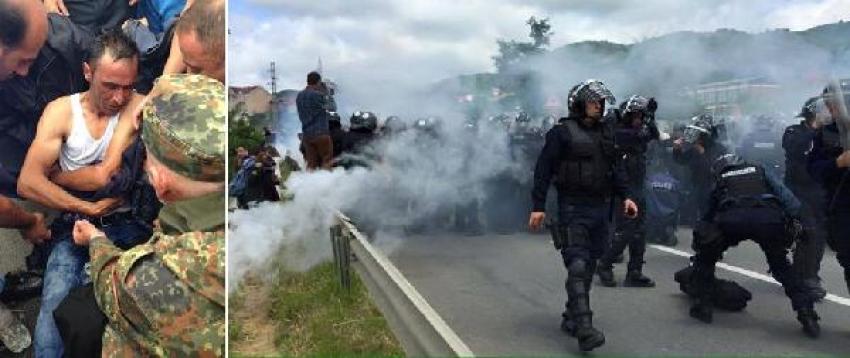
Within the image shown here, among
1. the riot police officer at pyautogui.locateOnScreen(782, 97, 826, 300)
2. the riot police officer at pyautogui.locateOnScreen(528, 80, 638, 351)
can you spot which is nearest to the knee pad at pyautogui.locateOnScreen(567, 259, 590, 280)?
the riot police officer at pyautogui.locateOnScreen(528, 80, 638, 351)

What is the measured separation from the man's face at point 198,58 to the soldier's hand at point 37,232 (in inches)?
31.5

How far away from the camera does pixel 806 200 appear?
4484mm

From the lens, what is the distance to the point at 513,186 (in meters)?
4.62

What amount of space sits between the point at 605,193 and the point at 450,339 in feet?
4.86

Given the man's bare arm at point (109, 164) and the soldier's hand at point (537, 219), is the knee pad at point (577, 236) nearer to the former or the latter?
the soldier's hand at point (537, 219)

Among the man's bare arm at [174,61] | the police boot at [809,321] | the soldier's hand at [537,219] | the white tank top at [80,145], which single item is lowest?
the police boot at [809,321]

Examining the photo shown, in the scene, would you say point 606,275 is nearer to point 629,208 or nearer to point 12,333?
point 629,208

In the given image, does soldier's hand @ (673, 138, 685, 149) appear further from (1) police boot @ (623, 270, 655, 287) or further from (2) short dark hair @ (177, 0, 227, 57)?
(2) short dark hair @ (177, 0, 227, 57)

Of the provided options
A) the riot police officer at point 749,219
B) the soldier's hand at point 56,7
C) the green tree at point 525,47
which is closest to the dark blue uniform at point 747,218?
the riot police officer at point 749,219

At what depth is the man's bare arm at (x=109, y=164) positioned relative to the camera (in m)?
3.39

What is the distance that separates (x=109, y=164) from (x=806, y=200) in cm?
325

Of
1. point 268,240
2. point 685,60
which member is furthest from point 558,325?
point 268,240

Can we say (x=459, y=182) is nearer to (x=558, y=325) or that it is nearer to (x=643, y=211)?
(x=558, y=325)

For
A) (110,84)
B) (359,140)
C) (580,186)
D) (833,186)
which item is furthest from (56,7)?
(833,186)
